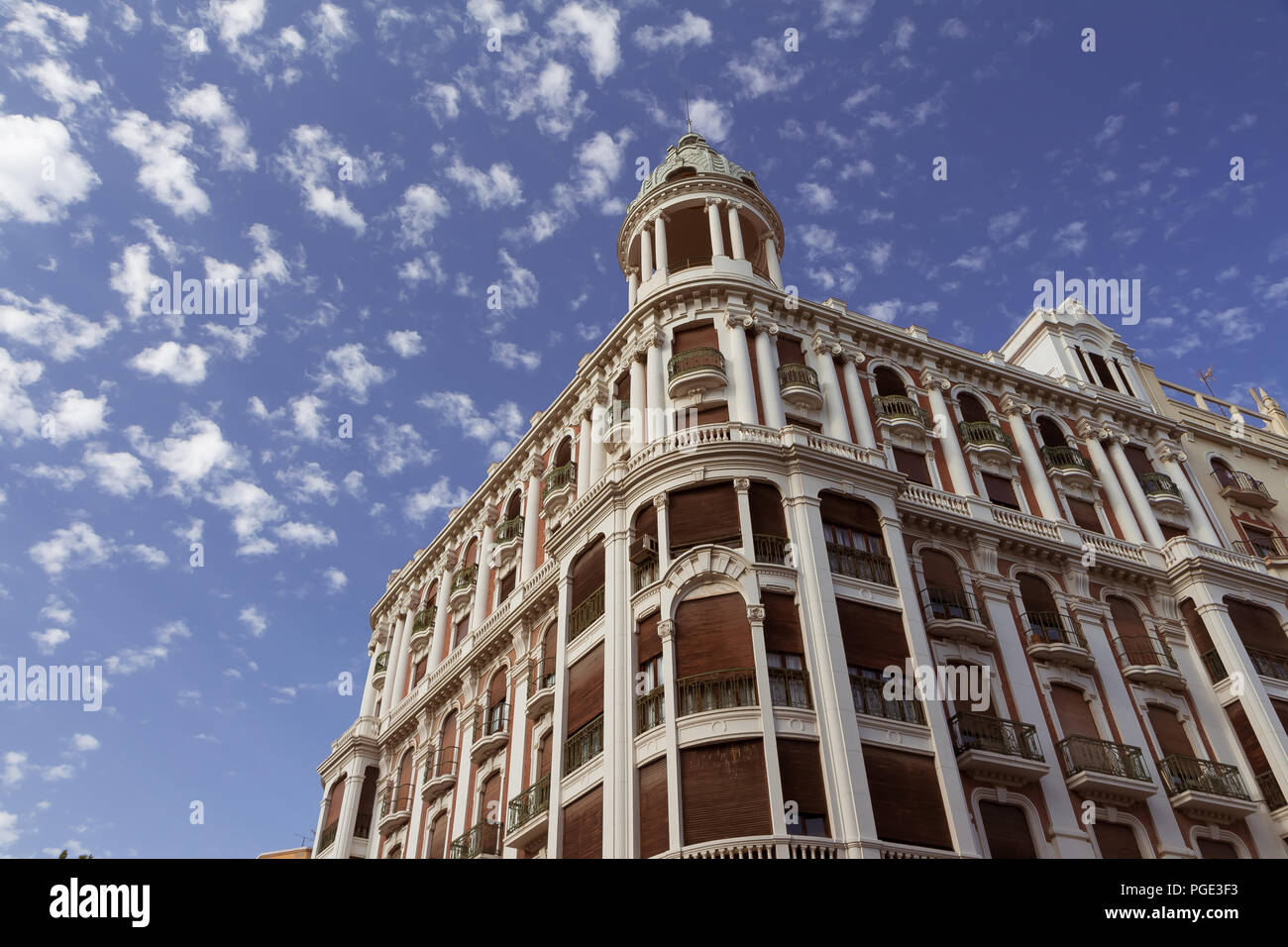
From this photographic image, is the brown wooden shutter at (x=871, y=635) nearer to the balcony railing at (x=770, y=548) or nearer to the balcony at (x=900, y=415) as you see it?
the balcony railing at (x=770, y=548)

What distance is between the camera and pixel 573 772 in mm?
25766

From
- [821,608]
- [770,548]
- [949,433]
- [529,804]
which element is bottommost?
[529,804]

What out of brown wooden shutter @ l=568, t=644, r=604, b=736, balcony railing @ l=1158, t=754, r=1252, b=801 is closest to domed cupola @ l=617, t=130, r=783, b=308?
brown wooden shutter @ l=568, t=644, r=604, b=736

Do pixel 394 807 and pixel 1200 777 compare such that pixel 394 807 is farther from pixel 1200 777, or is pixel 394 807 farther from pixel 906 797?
pixel 1200 777

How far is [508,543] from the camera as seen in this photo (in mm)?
38500

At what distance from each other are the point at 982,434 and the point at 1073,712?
10.9 m

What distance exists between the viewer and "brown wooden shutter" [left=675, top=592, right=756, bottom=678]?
80.5 feet

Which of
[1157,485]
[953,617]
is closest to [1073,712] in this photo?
[953,617]

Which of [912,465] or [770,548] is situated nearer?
[770,548]

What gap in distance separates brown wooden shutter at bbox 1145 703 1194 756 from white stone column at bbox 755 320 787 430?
13.9 metres

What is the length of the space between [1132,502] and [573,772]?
76.9 feet

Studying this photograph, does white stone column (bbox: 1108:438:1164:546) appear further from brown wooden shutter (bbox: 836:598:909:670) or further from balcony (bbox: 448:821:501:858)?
balcony (bbox: 448:821:501:858)
